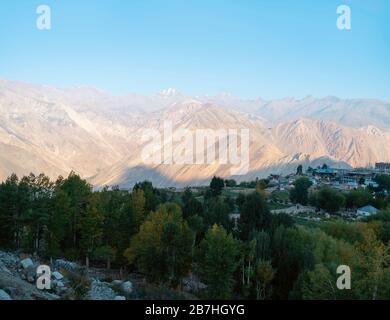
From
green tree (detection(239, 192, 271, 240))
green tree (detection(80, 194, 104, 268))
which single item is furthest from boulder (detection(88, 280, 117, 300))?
green tree (detection(239, 192, 271, 240))

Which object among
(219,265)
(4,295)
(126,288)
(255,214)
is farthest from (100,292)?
(255,214)

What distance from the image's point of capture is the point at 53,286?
2431cm

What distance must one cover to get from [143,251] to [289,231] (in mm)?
Answer: 14847

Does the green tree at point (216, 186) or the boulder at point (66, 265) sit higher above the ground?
the boulder at point (66, 265)

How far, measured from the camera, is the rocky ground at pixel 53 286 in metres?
20.4

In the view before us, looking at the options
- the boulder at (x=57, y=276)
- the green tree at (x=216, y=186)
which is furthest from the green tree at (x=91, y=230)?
the green tree at (x=216, y=186)

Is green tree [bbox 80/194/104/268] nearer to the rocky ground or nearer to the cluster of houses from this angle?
the rocky ground

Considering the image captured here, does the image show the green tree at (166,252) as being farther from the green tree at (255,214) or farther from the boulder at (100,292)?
the green tree at (255,214)
